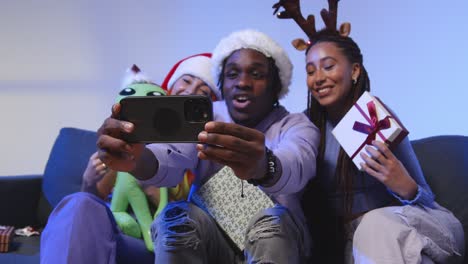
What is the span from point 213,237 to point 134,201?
0.42 m

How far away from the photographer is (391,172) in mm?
1121

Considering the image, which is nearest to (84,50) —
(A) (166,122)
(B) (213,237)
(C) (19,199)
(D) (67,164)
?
(D) (67,164)

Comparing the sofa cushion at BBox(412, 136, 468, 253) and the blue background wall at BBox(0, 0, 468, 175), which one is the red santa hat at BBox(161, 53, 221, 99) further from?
the sofa cushion at BBox(412, 136, 468, 253)

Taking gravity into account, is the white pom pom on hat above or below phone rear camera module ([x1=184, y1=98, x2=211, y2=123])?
above

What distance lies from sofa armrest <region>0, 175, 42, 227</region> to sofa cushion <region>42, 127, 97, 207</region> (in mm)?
51

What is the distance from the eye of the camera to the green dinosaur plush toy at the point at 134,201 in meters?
1.39

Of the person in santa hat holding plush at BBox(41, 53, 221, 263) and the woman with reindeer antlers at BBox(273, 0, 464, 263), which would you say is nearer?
the woman with reindeer antlers at BBox(273, 0, 464, 263)

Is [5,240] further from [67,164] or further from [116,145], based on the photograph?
[116,145]

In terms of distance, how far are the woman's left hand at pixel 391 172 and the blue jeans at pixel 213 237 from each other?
7.9 inches

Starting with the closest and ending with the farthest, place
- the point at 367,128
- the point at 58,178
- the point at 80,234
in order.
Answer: the point at 80,234 → the point at 367,128 → the point at 58,178

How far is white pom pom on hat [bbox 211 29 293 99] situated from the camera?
4.26ft

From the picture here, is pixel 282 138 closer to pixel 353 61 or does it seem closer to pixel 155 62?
pixel 353 61

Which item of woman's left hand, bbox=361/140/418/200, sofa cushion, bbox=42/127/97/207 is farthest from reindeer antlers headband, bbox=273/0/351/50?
sofa cushion, bbox=42/127/97/207

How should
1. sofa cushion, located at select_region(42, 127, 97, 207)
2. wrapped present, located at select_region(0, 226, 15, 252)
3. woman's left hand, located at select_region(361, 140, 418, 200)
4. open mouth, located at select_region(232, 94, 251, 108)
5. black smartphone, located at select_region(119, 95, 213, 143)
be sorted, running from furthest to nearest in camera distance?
sofa cushion, located at select_region(42, 127, 97, 207) < wrapped present, located at select_region(0, 226, 15, 252) < open mouth, located at select_region(232, 94, 251, 108) < woman's left hand, located at select_region(361, 140, 418, 200) < black smartphone, located at select_region(119, 95, 213, 143)
